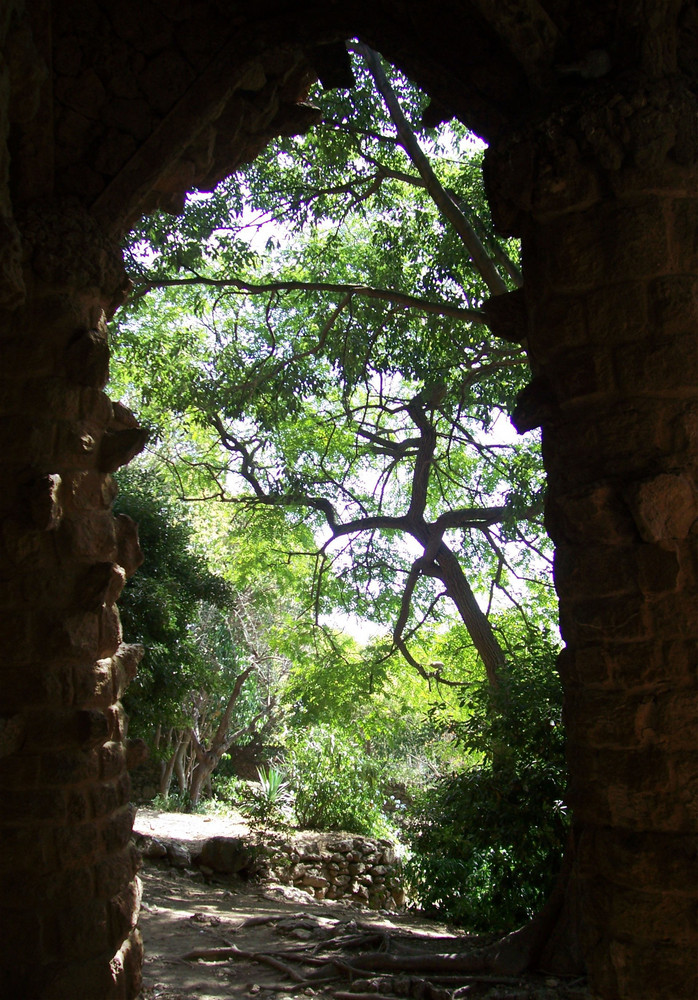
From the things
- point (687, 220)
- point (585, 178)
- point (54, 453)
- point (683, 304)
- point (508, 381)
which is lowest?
point (54, 453)

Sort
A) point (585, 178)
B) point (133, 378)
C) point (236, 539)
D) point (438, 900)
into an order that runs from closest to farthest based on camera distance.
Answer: point (585, 178)
point (438, 900)
point (133, 378)
point (236, 539)

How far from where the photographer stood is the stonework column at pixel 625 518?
2.45 meters

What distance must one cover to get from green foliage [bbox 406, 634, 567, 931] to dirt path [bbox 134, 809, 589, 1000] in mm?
325

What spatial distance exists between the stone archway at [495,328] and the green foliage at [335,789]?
6003 mm

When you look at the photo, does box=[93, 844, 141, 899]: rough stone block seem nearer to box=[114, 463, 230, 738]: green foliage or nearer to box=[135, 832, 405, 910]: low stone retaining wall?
box=[114, 463, 230, 738]: green foliage

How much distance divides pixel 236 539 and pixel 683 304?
1082cm

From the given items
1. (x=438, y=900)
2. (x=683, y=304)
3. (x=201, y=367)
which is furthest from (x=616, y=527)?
(x=201, y=367)

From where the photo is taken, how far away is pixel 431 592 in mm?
11117

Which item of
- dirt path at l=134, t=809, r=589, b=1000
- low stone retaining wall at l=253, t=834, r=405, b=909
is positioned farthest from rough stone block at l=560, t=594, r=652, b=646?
low stone retaining wall at l=253, t=834, r=405, b=909

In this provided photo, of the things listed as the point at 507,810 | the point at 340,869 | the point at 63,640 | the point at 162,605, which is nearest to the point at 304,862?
the point at 340,869

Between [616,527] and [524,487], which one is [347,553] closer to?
[524,487]

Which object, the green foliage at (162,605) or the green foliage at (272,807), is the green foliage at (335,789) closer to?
the green foliage at (272,807)

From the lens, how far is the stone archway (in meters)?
2.52

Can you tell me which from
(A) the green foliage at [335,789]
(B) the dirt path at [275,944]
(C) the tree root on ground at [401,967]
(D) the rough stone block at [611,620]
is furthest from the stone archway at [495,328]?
(A) the green foliage at [335,789]
